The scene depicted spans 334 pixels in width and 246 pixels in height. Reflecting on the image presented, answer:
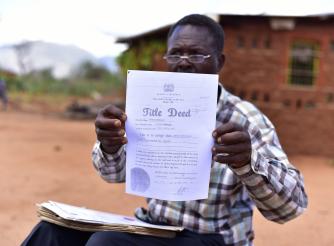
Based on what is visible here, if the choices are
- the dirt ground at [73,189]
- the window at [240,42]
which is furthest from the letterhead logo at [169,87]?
the window at [240,42]

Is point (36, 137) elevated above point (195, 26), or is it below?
below

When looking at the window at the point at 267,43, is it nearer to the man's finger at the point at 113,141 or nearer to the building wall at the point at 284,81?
the building wall at the point at 284,81

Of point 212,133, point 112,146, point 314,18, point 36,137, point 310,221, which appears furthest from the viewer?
point 36,137

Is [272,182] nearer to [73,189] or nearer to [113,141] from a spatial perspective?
[113,141]

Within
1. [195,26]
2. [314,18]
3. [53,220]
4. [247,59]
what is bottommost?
[53,220]

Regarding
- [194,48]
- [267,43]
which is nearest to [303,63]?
[267,43]

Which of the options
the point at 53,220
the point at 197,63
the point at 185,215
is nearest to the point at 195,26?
the point at 197,63

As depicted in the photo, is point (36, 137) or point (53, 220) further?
point (36, 137)

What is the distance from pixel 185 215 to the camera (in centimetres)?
216

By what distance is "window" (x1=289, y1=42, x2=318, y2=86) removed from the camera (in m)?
10.6

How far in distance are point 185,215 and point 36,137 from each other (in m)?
11.0

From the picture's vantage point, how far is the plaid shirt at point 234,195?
6.33 ft

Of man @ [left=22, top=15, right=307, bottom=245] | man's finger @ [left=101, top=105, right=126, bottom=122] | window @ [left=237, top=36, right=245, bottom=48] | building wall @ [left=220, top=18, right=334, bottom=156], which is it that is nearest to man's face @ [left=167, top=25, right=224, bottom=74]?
man @ [left=22, top=15, right=307, bottom=245]

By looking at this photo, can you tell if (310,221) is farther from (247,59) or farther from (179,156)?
(247,59)
